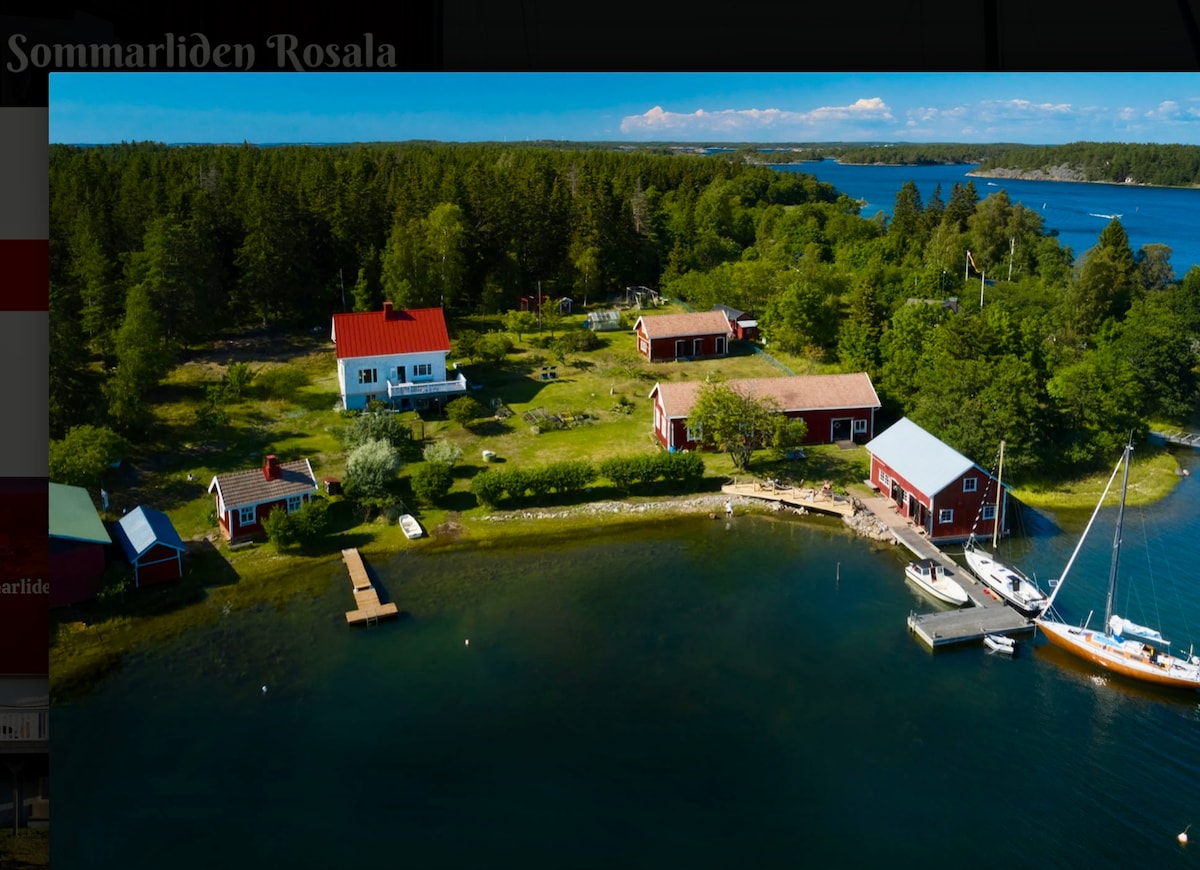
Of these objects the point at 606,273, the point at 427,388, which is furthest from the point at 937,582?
the point at 606,273

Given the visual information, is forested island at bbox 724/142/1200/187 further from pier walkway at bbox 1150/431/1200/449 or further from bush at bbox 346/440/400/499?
bush at bbox 346/440/400/499

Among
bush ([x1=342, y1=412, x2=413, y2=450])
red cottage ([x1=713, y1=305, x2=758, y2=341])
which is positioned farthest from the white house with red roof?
red cottage ([x1=713, y1=305, x2=758, y2=341])

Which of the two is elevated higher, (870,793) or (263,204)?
(263,204)
